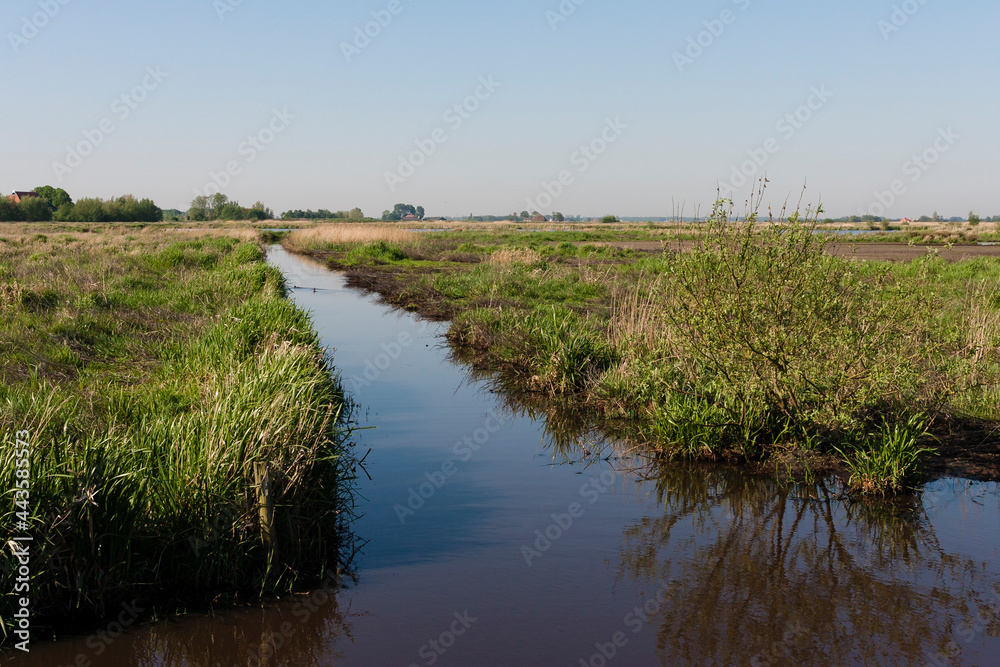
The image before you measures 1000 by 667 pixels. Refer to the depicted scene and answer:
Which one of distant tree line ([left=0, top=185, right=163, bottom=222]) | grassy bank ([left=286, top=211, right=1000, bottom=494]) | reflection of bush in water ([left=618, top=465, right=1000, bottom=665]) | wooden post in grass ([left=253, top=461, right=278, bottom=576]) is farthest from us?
distant tree line ([left=0, top=185, right=163, bottom=222])

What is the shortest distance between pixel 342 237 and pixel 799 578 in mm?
41407

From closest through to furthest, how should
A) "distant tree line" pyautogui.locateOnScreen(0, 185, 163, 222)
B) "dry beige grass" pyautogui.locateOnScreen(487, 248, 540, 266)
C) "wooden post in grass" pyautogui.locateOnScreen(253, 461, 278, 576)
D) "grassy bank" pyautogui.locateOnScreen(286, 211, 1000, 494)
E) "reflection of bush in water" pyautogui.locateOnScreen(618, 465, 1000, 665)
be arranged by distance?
"reflection of bush in water" pyautogui.locateOnScreen(618, 465, 1000, 665) → "wooden post in grass" pyautogui.locateOnScreen(253, 461, 278, 576) → "grassy bank" pyautogui.locateOnScreen(286, 211, 1000, 494) → "dry beige grass" pyautogui.locateOnScreen(487, 248, 540, 266) → "distant tree line" pyautogui.locateOnScreen(0, 185, 163, 222)

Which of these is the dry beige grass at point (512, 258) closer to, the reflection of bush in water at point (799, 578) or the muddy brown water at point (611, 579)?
the muddy brown water at point (611, 579)

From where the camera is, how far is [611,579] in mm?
5215

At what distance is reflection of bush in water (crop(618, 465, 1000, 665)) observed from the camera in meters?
4.34

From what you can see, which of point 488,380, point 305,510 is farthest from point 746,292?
point 488,380

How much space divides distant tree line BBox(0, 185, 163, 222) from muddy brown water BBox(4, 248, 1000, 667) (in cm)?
9784

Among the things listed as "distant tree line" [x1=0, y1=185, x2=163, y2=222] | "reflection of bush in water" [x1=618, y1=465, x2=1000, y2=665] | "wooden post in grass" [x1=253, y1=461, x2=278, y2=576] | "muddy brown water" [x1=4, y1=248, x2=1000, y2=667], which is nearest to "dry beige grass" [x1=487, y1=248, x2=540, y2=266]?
"muddy brown water" [x1=4, y1=248, x2=1000, y2=667]

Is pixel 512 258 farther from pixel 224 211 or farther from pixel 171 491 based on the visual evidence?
pixel 224 211

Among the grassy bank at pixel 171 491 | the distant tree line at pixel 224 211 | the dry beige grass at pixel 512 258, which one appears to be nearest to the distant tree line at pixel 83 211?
the distant tree line at pixel 224 211

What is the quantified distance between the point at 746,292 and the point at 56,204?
123 m

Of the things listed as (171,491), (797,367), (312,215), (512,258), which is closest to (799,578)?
(797,367)

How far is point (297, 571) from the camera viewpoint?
4.93 m

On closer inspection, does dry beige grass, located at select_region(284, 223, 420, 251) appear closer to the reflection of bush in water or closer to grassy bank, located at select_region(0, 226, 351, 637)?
grassy bank, located at select_region(0, 226, 351, 637)
